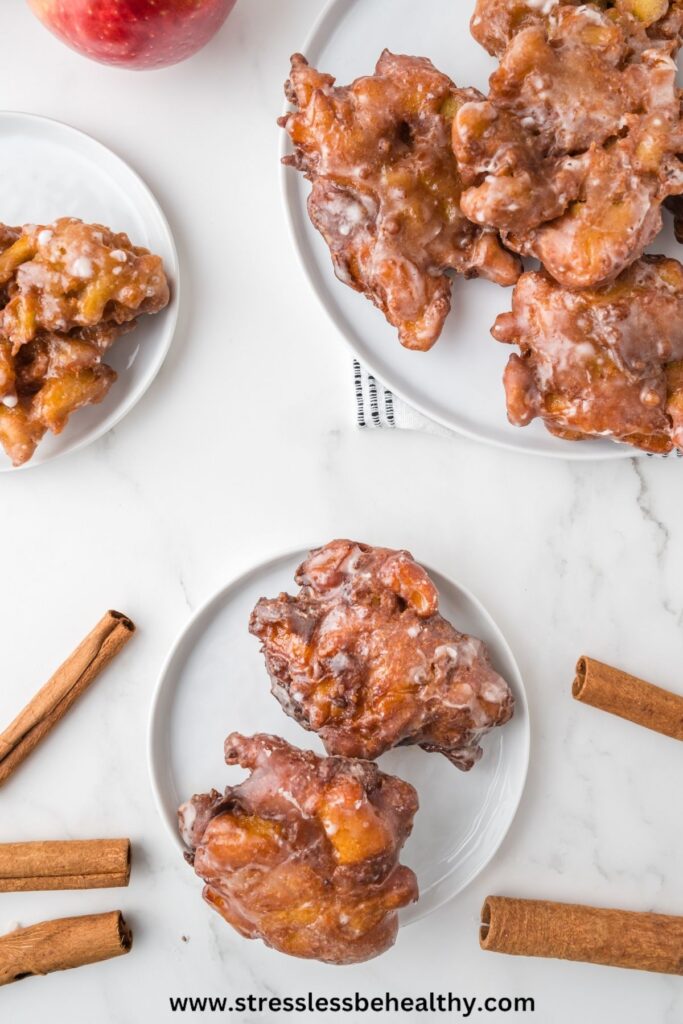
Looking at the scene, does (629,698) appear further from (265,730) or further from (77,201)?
(77,201)

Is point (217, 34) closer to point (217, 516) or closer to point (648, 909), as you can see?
point (217, 516)

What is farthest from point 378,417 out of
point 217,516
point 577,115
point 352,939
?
point 352,939

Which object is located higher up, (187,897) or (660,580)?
(660,580)

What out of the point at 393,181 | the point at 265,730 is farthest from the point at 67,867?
the point at 393,181

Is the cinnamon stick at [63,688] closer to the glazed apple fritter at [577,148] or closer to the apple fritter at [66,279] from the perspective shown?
the apple fritter at [66,279]

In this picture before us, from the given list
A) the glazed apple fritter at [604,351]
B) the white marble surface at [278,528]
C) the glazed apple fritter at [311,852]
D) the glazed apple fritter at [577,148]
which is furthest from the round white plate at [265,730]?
the glazed apple fritter at [577,148]

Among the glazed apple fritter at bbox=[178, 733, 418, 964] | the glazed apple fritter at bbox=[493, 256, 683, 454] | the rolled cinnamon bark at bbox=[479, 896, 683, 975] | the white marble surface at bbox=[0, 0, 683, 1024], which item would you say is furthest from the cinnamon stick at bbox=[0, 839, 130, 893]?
the glazed apple fritter at bbox=[493, 256, 683, 454]

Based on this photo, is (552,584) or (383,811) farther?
(552,584)

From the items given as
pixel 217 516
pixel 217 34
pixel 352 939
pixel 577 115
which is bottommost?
pixel 352 939
